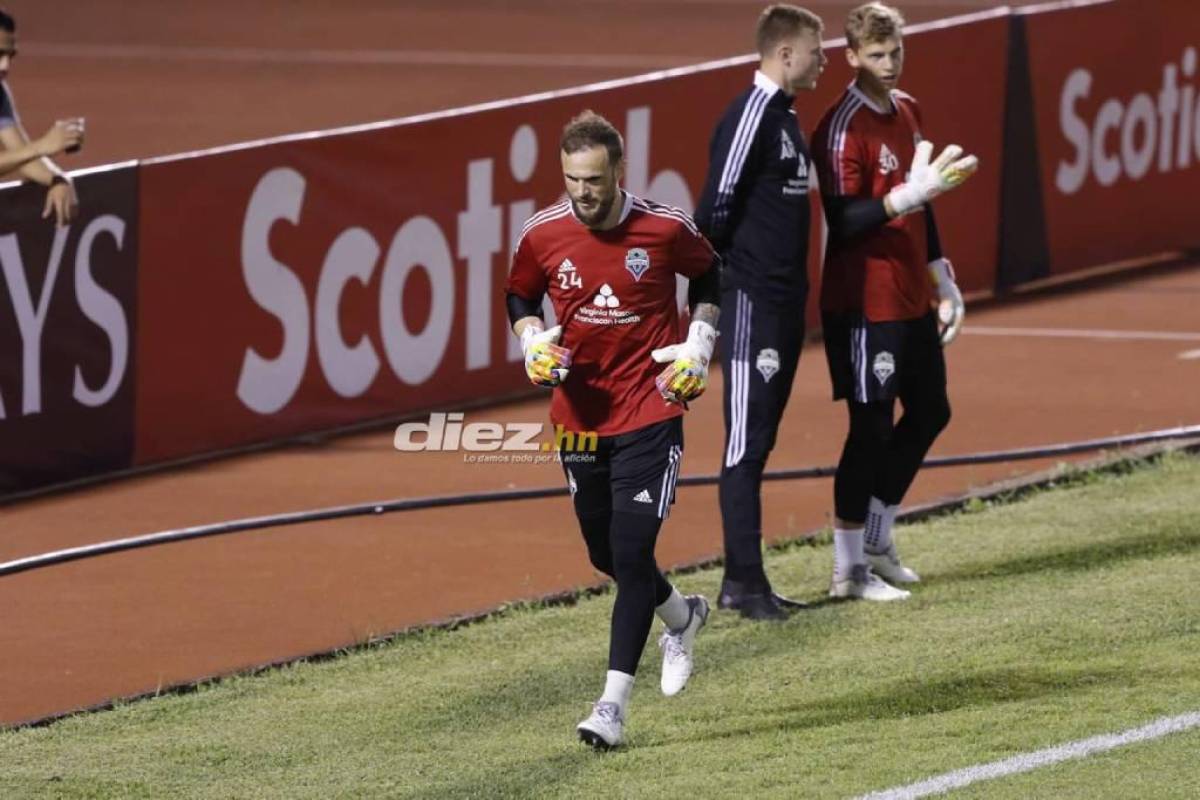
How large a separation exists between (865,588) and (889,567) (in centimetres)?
26

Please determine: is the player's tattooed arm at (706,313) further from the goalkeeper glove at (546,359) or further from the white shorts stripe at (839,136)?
the white shorts stripe at (839,136)

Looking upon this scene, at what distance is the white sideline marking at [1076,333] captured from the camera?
17078 mm

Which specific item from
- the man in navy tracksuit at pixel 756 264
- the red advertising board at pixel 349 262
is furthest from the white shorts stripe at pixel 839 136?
the red advertising board at pixel 349 262

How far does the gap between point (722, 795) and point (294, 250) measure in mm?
7330

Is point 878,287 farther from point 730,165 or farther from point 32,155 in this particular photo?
point 32,155

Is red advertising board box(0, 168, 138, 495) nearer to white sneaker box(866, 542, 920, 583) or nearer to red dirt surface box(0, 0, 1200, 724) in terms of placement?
red dirt surface box(0, 0, 1200, 724)

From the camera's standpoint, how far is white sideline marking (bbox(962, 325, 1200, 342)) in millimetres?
17078

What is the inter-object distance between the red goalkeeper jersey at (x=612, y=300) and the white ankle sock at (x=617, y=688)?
0.79m

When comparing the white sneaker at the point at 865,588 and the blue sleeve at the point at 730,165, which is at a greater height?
the blue sleeve at the point at 730,165

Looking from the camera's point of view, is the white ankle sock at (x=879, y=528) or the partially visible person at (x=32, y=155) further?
the partially visible person at (x=32, y=155)

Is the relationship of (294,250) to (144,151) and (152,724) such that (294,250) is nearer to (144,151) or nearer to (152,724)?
(152,724)

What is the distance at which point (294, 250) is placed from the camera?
555 inches

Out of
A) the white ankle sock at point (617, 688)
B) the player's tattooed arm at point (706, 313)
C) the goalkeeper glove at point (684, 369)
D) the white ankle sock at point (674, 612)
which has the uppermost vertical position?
the player's tattooed arm at point (706, 313)

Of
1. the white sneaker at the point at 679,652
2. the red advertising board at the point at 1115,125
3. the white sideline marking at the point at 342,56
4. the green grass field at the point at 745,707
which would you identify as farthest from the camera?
the white sideline marking at the point at 342,56
